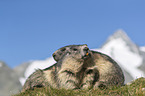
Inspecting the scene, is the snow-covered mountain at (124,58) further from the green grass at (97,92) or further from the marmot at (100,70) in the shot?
the green grass at (97,92)

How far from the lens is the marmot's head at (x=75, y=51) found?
918 centimetres

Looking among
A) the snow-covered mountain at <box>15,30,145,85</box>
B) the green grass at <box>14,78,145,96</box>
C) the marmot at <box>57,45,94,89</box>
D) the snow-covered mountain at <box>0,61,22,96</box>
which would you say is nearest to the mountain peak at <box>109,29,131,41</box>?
the snow-covered mountain at <box>15,30,145,85</box>

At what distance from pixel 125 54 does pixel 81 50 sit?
74.3m

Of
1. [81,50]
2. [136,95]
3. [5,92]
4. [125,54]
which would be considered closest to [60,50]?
[81,50]

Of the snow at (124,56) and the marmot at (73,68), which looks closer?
the marmot at (73,68)

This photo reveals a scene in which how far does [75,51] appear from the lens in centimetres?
935

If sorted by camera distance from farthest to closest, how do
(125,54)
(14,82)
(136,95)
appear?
(125,54), (14,82), (136,95)

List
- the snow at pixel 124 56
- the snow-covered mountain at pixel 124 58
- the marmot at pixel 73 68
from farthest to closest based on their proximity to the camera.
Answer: the snow at pixel 124 56, the snow-covered mountain at pixel 124 58, the marmot at pixel 73 68

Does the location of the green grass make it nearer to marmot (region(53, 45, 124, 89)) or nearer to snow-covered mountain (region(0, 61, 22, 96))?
marmot (region(53, 45, 124, 89))

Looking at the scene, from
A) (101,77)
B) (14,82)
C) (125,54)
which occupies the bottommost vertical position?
(101,77)

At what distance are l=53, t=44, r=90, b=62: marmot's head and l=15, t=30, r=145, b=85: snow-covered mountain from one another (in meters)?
59.9

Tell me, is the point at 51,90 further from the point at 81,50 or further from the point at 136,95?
the point at 136,95

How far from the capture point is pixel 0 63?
61.8m

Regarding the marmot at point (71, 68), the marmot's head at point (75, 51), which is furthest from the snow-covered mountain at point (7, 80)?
the marmot at point (71, 68)
